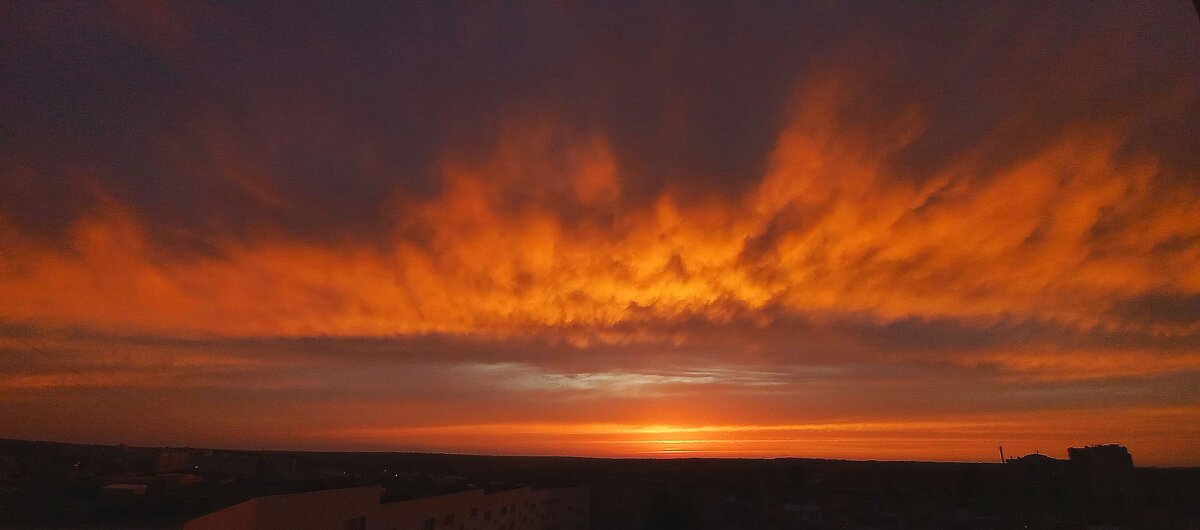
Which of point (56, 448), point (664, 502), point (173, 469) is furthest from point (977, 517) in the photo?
point (56, 448)

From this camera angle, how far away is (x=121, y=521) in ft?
199

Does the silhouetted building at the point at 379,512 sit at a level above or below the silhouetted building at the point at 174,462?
above

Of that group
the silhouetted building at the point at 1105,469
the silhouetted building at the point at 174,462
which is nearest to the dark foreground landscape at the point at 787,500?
the silhouetted building at the point at 1105,469

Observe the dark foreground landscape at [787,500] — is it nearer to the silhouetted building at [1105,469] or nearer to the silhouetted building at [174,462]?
the silhouetted building at [1105,469]

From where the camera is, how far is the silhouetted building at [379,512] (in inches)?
765

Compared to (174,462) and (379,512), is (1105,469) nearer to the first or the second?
(379,512)

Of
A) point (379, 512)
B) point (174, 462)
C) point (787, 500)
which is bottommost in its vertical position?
point (174, 462)

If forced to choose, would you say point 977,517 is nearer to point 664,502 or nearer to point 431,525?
point 664,502

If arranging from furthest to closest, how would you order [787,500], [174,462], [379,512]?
[174,462]
[787,500]
[379,512]

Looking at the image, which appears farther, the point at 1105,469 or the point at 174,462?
the point at 174,462

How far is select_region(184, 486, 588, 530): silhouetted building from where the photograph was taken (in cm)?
1944

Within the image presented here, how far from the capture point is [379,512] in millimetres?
24922

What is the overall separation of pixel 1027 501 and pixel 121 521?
3525 inches

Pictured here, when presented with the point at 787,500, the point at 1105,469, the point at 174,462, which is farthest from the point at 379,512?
the point at 174,462
